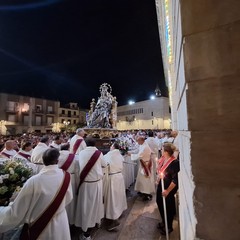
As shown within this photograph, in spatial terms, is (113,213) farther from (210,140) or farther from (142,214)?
(210,140)

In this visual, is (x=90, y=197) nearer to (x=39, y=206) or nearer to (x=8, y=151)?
(x=39, y=206)

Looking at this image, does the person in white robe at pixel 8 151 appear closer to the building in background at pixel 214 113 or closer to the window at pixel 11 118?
the building in background at pixel 214 113

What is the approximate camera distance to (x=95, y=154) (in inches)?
180

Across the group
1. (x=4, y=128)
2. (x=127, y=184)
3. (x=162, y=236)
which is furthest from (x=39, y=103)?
(x=162, y=236)

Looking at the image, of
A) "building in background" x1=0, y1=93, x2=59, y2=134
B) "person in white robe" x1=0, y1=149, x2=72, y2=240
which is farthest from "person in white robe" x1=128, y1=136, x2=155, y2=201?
"building in background" x1=0, y1=93, x2=59, y2=134

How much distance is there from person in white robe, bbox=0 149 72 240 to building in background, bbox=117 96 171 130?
48960 mm

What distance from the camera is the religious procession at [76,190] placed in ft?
8.57

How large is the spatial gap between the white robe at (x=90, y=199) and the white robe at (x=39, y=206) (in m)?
1.40

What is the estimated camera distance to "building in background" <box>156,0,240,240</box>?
1017 millimetres

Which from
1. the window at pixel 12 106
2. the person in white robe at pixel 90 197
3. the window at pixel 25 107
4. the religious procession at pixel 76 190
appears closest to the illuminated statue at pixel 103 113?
the religious procession at pixel 76 190

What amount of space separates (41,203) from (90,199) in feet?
6.50

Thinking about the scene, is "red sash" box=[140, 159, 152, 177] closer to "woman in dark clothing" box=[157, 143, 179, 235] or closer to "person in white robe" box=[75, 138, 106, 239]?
"woman in dark clothing" box=[157, 143, 179, 235]

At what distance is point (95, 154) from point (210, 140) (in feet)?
12.2

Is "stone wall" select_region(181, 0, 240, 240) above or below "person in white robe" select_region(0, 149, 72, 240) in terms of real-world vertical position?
above
